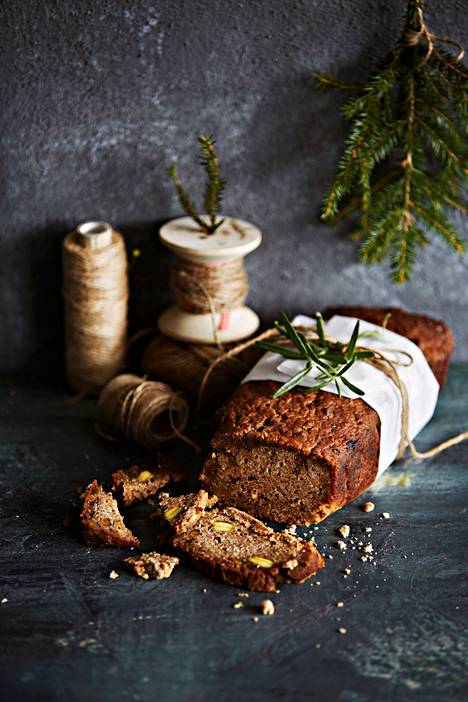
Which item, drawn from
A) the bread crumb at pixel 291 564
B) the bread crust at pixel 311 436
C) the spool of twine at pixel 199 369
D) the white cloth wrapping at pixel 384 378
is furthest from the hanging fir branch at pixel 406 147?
the bread crumb at pixel 291 564

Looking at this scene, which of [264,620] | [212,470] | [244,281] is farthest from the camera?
[244,281]

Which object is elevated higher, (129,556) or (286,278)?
(286,278)

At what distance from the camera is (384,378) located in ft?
7.82

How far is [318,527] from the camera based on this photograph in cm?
220

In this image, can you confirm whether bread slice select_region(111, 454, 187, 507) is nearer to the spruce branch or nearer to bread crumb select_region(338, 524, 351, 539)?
bread crumb select_region(338, 524, 351, 539)

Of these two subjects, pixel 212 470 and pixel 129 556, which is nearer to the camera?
pixel 129 556

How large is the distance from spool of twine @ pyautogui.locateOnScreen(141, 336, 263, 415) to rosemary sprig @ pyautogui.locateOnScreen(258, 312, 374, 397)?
20cm

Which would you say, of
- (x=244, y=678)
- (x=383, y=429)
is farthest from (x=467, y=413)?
(x=244, y=678)

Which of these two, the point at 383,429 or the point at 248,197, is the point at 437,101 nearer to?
the point at 248,197

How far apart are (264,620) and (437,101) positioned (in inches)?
60.2

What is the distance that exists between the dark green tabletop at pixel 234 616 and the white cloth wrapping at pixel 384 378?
0.16m

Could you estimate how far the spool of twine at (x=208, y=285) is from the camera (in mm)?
2643

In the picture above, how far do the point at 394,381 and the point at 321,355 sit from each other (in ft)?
0.68

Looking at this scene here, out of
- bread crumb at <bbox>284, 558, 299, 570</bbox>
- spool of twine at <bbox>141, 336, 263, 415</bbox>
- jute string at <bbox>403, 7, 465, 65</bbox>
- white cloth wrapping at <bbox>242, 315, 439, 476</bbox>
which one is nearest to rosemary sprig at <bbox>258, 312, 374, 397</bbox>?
white cloth wrapping at <bbox>242, 315, 439, 476</bbox>
